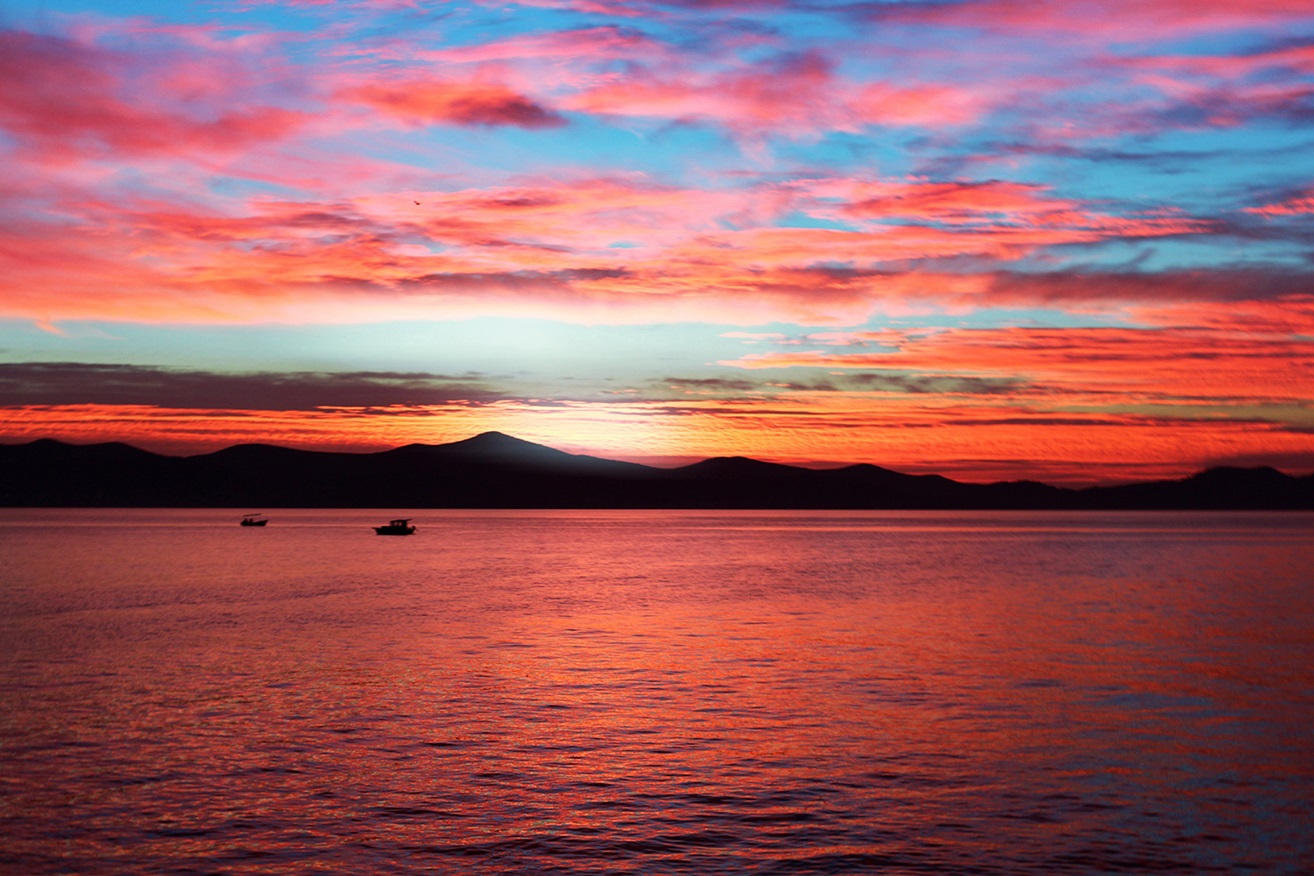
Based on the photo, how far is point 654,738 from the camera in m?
32.5

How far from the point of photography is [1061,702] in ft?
128

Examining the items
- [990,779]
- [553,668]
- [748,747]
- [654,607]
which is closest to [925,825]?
[990,779]

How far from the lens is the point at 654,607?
76000mm

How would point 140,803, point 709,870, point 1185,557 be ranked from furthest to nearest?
point 1185,557 → point 140,803 → point 709,870

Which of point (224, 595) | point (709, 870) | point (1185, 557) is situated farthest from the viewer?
point (1185, 557)

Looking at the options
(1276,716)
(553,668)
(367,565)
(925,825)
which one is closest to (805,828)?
(925,825)

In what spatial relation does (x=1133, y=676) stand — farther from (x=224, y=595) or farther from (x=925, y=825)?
(x=224, y=595)

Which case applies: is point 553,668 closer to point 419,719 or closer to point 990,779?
point 419,719

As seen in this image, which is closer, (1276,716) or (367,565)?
(1276,716)

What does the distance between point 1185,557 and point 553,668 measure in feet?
420

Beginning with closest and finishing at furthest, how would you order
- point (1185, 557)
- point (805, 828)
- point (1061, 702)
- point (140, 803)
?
point (805, 828) → point (140, 803) → point (1061, 702) → point (1185, 557)

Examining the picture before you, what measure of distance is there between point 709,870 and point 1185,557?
5797 inches

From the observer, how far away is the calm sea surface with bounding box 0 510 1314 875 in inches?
888

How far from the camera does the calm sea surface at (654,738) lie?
22.6 m
